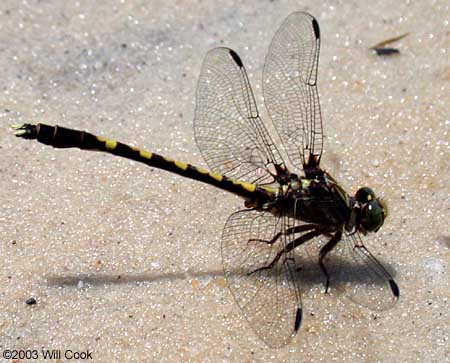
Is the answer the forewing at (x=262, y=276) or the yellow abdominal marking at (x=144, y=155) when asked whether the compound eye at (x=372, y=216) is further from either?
the yellow abdominal marking at (x=144, y=155)

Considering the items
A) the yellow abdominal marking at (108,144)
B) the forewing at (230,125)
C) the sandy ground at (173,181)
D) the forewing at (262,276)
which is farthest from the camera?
the forewing at (230,125)

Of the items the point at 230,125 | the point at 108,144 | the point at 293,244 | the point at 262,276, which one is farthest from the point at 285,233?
the point at 108,144

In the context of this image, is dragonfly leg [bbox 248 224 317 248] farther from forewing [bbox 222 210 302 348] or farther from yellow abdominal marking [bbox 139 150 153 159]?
yellow abdominal marking [bbox 139 150 153 159]

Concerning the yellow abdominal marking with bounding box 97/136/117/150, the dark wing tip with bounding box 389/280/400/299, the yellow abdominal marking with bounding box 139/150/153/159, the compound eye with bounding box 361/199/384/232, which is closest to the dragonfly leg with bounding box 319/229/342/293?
the compound eye with bounding box 361/199/384/232

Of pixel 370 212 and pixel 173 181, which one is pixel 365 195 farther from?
pixel 173 181

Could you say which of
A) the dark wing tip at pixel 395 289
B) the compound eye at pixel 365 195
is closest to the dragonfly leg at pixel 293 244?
the compound eye at pixel 365 195

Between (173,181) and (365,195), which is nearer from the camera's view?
(365,195)
